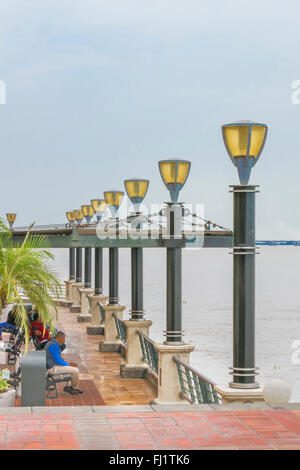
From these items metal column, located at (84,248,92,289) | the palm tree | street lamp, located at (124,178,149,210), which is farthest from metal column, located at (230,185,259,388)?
metal column, located at (84,248,92,289)

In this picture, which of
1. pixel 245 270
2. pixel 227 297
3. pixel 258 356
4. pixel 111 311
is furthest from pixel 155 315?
pixel 245 270

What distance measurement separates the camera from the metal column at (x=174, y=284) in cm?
1143

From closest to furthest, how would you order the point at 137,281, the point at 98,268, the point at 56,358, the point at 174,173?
the point at 174,173
the point at 56,358
the point at 137,281
the point at 98,268

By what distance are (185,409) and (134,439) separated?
1.21 metres

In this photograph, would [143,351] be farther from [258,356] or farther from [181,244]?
[258,356]

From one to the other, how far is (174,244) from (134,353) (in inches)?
159

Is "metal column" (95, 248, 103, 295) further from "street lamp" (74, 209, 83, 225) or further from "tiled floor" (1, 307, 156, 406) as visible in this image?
"street lamp" (74, 209, 83, 225)

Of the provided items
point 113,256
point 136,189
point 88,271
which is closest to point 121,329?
point 113,256

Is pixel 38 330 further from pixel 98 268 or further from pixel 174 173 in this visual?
pixel 98 268

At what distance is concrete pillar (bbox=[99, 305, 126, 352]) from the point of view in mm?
18344

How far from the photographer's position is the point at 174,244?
11.6m

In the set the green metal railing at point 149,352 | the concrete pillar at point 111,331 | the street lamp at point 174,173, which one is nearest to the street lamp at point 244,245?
the street lamp at point 174,173

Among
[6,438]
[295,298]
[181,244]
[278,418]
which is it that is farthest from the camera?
[295,298]
